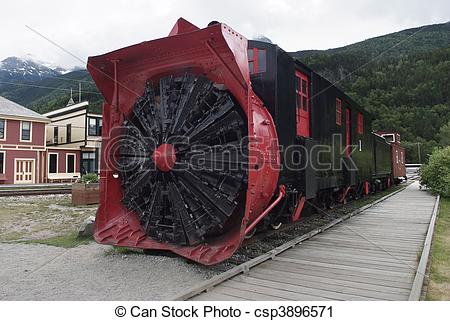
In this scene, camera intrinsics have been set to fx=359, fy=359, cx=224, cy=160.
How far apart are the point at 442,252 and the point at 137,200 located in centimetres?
495

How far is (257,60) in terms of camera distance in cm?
544

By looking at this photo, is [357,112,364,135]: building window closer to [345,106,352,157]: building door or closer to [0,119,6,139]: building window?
[345,106,352,157]: building door

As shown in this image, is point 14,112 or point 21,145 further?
point 14,112

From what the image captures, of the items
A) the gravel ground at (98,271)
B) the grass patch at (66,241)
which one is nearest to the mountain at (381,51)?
the grass patch at (66,241)

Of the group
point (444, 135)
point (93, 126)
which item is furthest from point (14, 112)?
point (444, 135)

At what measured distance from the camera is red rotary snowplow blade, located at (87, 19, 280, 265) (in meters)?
4.39

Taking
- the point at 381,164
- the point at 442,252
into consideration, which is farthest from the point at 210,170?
the point at 381,164

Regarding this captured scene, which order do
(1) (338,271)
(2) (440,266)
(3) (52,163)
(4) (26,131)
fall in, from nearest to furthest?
1. (1) (338,271)
2. (2) (440,266)
3. (4) (26,131)
4. (3) (52,163)

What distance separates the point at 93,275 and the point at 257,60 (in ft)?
12.5

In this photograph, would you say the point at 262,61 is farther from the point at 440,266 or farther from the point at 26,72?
the point at 26,72

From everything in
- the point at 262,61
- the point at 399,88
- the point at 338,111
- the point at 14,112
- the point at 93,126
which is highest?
the point at 399,88

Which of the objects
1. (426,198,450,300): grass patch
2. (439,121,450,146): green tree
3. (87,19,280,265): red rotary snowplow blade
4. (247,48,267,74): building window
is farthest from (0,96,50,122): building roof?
(439,121,450,146): green tree

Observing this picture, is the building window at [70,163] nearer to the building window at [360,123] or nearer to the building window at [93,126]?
the building window at [93,126]

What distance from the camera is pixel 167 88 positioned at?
16.4 feet
